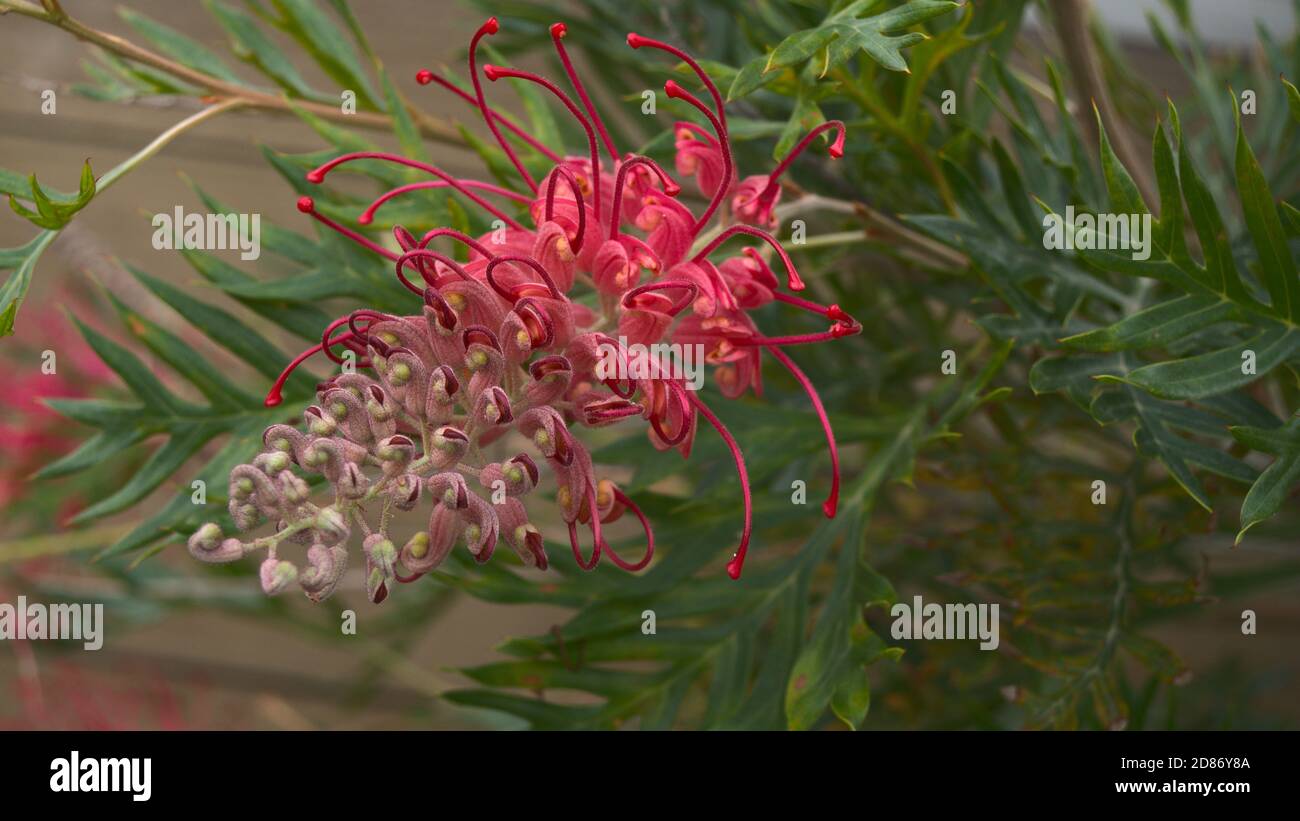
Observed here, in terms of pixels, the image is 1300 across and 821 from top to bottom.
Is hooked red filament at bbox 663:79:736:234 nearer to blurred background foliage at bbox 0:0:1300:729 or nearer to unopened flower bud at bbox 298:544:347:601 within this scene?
blurred background foliage at bbox 0:0:1300:729

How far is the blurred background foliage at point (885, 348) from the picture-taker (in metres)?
0.38

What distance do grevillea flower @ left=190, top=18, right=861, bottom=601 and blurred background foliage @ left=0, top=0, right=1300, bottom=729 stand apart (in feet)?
0.19

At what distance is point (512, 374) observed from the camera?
12.7 inches

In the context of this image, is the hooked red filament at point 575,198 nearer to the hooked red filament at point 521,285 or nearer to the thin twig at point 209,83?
the hooked red filament at point 521,285

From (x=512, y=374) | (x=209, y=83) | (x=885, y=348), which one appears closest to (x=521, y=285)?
(x=512, y=374)

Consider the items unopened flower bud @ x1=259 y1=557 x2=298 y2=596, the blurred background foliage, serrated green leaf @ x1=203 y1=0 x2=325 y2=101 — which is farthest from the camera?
serrated green leaf @ x1=203 y1=0 x2=325 y2=101

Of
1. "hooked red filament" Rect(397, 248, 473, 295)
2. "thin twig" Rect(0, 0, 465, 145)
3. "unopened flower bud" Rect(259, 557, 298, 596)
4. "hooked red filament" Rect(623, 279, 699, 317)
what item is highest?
"thin twig" Rect(0, 0, 465, 145)

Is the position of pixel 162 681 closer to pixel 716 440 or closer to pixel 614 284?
pixel 716 440

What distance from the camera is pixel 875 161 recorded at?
0.54 meters

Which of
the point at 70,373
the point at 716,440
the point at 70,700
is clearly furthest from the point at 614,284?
the point at 70,700

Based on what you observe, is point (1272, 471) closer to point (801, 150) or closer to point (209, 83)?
point (801, 150)

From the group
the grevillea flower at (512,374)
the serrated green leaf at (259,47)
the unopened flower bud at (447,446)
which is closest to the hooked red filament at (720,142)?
the grevillea flower at (512,374)

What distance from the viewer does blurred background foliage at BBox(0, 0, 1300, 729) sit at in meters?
0.38

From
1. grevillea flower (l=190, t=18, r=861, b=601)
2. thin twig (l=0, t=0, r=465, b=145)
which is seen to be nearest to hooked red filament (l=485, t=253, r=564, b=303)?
grevillea flower (l=190, t=18, r=861, b=601)
